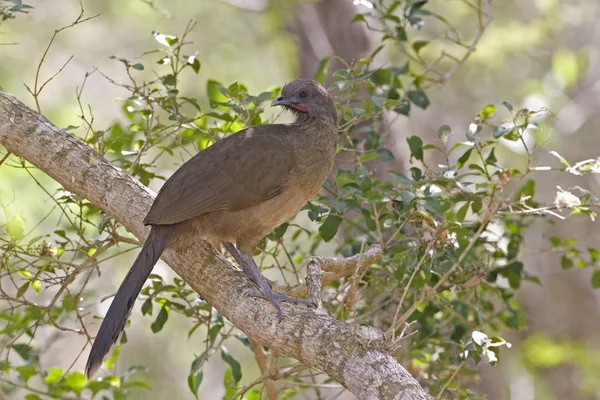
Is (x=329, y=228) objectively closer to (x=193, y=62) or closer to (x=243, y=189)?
(x=243, y=189)

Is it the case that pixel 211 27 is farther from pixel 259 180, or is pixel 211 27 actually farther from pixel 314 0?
pixel 259 180

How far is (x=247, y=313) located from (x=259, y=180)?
753 mm

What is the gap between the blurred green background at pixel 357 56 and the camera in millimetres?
7637

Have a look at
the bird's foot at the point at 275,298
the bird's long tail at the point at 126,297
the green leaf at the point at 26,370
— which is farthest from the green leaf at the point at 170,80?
the green leaf at the point at 26,370

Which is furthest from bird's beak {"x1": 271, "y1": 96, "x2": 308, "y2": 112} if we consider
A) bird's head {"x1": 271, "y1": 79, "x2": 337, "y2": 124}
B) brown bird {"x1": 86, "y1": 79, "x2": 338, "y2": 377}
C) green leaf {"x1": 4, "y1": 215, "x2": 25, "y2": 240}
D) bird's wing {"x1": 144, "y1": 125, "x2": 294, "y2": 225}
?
green leaf {"x1": 4, "y1": 215, "x2": 25, "y2": 240}

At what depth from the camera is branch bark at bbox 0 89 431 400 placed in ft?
9.17

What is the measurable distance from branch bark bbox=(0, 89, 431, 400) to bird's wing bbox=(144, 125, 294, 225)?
19cm

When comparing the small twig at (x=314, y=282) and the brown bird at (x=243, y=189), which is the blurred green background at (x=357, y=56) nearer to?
the brown bird at (x=243, y=189)

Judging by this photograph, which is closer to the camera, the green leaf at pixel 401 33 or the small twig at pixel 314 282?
the small twig at pixel 314 282

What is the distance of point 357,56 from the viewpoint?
679cm

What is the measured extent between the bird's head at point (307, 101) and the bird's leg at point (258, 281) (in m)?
0.81

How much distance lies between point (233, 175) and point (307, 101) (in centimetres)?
68

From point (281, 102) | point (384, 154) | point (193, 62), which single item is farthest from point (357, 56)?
point (193, 62)

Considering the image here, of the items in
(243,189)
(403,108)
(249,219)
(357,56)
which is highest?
(357,56)
